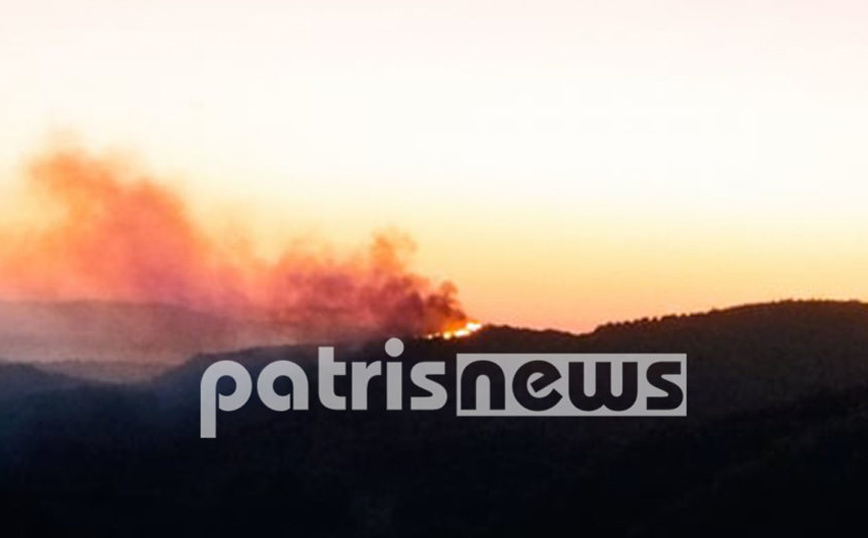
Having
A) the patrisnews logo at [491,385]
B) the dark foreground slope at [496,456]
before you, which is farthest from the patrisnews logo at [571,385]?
the dark foreground slope at [496,456]

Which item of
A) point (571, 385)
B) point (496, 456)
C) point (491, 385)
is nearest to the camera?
point (496, 456)

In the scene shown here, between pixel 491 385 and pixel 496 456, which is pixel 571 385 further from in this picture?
pixel 496 456

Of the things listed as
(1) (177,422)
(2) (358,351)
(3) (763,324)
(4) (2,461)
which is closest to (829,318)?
(3) (763,324)

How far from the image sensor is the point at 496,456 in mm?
118500

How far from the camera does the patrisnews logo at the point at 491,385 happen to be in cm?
13138

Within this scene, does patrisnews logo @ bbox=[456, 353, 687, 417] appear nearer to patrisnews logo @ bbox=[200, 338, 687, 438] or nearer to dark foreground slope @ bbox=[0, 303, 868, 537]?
patrisnews logo @ bbox=[200, 338, 687, 438]

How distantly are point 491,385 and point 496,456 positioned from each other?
23418mm

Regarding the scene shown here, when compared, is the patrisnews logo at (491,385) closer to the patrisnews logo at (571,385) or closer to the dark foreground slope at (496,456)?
the patrisnews logo at (571,385)

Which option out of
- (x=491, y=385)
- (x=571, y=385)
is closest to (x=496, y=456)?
(x=571, y=385)

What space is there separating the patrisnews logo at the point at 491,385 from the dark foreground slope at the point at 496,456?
152cm

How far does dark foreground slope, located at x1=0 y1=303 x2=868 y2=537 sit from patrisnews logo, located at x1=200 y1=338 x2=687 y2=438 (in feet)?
4.98

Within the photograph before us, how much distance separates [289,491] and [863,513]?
42042mm

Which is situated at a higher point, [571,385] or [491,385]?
[491,385]

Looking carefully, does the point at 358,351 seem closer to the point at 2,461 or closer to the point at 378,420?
the point at 378,420
